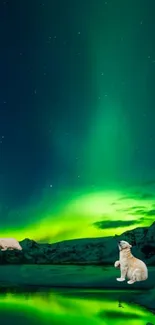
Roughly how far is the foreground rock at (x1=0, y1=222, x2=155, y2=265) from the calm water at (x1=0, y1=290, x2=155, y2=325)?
0.32 meters

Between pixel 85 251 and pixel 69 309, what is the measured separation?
0.74 meters

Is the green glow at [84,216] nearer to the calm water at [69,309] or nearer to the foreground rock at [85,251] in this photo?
the foreground rock at [85,251]

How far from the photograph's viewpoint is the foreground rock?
5.02 meters

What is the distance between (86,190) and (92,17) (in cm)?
164

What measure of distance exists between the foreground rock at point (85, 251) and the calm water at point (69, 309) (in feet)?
1.04

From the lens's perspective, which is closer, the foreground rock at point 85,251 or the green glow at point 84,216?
the foreground rock at point 85,251

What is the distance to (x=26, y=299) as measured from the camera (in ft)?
16.1

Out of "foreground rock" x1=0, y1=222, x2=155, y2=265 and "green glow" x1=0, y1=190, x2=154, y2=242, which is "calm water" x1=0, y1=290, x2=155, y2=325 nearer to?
"foreground rock" x1=0, y1=222, x2=155, y2=265

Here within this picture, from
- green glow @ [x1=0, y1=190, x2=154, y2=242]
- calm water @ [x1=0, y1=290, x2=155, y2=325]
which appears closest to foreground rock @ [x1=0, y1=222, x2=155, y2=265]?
green glow @ [x1=0, y1=190, x2=154, y2=242]

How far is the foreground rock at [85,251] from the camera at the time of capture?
502 cm

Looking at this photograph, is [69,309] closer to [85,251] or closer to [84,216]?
[85,251]

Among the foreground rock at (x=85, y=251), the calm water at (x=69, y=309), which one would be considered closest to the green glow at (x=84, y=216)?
the foreground rock at (x=85, y=251)

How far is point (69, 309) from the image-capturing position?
457cm

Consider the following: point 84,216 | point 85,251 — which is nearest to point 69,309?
point 85,251
